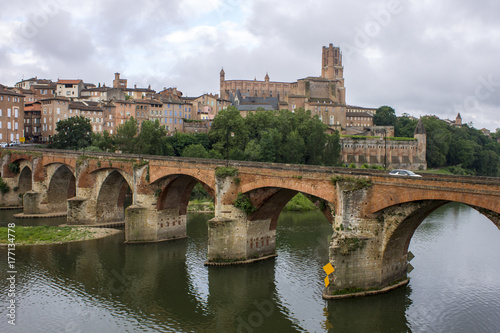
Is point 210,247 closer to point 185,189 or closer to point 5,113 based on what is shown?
point 185,189

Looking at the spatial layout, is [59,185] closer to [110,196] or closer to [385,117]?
[110,196]

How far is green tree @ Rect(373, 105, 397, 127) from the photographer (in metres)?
125

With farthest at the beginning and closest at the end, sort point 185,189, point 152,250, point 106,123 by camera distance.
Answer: point 106,123
point 185,189
point 152,250

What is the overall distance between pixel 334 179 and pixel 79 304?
15930 mm

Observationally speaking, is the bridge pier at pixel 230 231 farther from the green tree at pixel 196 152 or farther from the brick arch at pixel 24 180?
the green tree at pixel 196 152

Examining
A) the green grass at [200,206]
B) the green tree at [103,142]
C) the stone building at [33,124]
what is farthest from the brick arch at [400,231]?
the stone building at [33,124]

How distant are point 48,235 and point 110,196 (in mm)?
9078

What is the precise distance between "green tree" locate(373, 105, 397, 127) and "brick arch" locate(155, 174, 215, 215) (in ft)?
305

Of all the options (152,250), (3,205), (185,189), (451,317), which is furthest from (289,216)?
(3,205)

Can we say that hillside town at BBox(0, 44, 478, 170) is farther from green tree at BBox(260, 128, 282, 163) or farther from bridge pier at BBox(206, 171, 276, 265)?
bridge pier at BBox(206, 171, 276, 265)

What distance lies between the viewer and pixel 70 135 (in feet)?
261

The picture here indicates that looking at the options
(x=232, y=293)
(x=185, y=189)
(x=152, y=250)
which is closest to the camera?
(x=232, y=293)

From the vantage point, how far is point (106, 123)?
94.6 metres

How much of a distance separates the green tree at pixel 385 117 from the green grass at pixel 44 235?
9751cm
